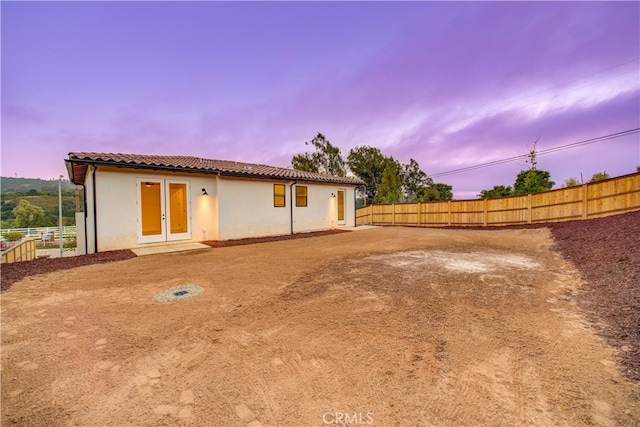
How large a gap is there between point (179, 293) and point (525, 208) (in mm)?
15506

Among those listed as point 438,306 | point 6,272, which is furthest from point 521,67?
point 6,272

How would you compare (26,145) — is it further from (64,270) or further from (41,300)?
(41,300)

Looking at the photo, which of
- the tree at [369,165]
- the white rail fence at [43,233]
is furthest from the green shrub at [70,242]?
the tree at [369,165]

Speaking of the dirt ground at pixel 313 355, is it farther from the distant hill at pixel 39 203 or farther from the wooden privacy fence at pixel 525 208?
the distant hill at pixel 39 203

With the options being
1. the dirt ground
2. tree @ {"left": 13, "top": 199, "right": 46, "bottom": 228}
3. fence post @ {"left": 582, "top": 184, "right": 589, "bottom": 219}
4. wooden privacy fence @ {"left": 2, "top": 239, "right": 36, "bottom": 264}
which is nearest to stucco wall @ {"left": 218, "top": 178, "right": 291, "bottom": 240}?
the dirt ground

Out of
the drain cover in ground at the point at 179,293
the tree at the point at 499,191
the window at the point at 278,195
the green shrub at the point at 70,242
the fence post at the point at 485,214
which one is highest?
the tree at the point at 499,191

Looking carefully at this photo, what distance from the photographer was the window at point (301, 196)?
486 inches

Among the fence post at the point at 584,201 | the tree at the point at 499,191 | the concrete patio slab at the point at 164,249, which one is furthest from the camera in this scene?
the tree at the point at 499,191

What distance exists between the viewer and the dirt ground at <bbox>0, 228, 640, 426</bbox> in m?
1.50

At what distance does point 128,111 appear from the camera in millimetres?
15273

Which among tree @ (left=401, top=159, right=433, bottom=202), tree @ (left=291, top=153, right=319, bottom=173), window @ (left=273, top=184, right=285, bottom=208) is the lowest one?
window @ (left=273, top=184, right=285, bottom=208)

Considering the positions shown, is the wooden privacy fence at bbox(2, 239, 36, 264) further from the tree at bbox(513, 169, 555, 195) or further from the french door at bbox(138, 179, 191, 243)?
the tree at bbox(513, 169, 555, 195)

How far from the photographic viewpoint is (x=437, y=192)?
26.0 meters

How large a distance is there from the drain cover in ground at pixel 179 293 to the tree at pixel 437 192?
2533 cm
